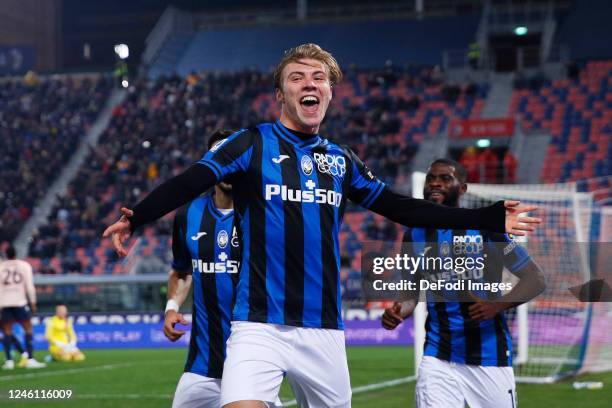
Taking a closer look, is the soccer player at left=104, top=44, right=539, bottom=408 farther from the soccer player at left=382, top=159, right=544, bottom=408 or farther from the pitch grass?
the pitch grass

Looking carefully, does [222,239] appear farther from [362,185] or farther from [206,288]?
[362,185]

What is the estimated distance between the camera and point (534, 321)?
15.5 metres

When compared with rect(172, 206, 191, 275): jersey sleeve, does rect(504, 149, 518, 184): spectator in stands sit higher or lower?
higher

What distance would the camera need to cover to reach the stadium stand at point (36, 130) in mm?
33625

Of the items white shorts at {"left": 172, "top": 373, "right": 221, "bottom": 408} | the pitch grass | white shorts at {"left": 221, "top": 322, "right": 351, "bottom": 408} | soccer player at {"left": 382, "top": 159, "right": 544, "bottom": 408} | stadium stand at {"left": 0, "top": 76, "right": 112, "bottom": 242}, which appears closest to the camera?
white shorts at {"left": 221, "top": 322, "right": 351, "bottom": 408}

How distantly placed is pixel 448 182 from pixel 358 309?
681 inches

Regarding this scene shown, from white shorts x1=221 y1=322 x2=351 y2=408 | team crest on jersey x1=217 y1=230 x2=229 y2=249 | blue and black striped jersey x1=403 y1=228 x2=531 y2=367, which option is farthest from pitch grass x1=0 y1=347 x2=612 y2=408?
white shorts x1=221 y1=322 x2=351 y2=408

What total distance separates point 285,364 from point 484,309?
1.94m

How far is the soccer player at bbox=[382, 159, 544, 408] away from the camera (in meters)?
6.16

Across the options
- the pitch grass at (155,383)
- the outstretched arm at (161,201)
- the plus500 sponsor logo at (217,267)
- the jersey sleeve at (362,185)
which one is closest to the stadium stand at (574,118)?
the pitch grass at (155,383)

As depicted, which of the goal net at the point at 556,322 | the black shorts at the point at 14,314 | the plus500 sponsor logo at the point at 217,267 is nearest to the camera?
the plus500 sponsor logo at the point at 217,267

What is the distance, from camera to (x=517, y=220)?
450 cm

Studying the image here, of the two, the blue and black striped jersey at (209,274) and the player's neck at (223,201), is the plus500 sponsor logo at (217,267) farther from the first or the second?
the player's neck at (223,201)

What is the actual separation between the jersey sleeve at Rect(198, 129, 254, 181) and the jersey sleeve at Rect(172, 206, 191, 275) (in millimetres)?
1644
